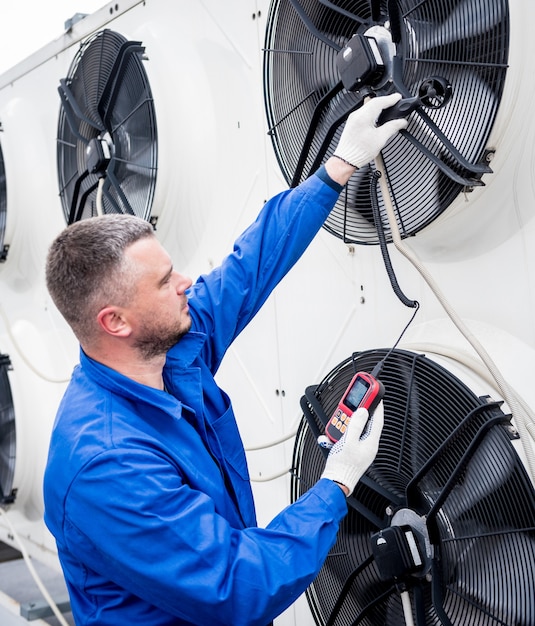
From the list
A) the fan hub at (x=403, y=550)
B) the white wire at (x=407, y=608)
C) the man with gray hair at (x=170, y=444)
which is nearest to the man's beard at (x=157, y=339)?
the man with gray hair at (x=170, y=444)

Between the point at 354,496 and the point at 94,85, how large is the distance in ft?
5.82

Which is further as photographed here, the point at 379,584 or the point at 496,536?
the point at 379,584

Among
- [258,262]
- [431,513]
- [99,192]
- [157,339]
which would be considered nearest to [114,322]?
[157,339]

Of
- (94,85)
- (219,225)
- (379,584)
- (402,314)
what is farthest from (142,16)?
(379,584)

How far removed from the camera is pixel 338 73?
1827mm

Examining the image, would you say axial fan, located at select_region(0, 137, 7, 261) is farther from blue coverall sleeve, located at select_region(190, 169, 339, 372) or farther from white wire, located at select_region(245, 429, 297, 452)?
blue coverall sleeve, located at select_region(190, 169, 339, 372)

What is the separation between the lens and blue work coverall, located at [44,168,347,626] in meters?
1.47

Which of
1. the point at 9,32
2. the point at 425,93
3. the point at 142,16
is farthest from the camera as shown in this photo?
the point at 9,32

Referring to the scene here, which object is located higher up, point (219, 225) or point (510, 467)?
point (219, 225)

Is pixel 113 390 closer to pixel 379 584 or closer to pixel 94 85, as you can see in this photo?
pixel 379 584

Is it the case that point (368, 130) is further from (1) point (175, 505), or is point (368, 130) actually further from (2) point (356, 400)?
(1) point (175, 505)

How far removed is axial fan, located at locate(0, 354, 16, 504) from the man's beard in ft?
7.87

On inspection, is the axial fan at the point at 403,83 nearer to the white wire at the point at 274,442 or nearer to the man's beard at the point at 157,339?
the man's beard at the point at 157,339

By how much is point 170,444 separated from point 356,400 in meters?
0.41
